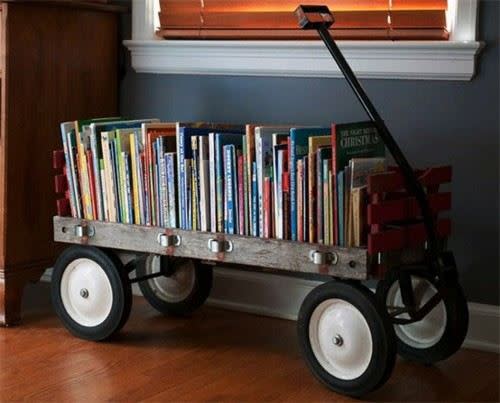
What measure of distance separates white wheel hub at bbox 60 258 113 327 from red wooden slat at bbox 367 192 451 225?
704 mm

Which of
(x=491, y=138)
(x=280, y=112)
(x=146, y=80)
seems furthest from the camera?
(x=146, y=80)

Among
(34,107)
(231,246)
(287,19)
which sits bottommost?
(231,246)

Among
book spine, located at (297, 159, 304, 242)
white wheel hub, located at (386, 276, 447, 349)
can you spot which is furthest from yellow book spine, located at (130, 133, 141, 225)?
A: white wheel hub, located at (386, 276, 447, 349)

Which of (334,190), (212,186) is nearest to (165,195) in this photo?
(212,186)

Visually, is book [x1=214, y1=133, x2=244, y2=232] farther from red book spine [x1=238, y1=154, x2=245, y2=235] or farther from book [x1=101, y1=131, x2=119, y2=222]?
book [x1=101, y1=131, x2=119, y2=222]

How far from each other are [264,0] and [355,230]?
2.82 ft

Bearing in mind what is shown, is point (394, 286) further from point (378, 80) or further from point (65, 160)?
point (65, 160)

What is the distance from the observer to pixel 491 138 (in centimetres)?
240

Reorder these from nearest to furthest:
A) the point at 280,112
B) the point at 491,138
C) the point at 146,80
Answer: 1. the point at 491,138
2. the point at 280,112
3. the point at 146,80

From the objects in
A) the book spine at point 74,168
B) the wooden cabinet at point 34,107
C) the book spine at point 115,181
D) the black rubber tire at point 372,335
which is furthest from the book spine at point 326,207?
the wooden cabinet at point 34,107

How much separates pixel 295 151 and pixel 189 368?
1.77 ft

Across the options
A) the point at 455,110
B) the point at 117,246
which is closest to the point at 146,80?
the point at 117,246

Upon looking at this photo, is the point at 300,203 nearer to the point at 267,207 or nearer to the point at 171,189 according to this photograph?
the point at 267,207

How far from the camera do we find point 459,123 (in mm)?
2438
